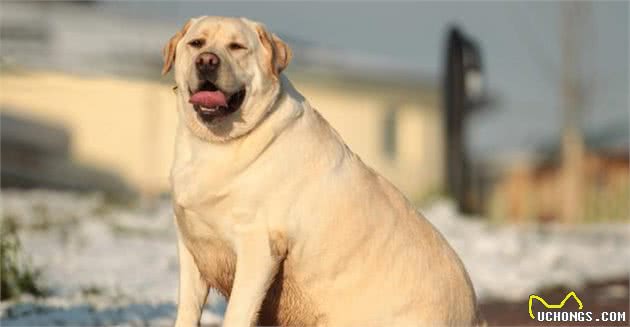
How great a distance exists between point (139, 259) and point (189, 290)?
5.49 metres

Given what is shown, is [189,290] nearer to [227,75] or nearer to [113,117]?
[227,75]

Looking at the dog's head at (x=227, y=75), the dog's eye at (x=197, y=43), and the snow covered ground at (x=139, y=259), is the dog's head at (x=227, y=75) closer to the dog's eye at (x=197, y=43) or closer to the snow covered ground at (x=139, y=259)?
the dog's eye at (x=197, y=43)

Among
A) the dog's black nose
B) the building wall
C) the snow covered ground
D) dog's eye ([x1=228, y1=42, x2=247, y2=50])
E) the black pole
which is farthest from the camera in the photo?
the building wall

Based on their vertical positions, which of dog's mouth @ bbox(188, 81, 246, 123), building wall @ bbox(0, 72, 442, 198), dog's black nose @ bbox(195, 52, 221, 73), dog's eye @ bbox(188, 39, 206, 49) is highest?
dog's eye @ bbox(188, 39, 206, 49)

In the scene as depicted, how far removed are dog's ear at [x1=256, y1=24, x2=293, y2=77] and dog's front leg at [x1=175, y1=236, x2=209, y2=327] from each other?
85 centimetres

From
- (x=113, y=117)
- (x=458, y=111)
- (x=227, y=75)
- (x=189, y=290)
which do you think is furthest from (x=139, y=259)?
(x=113, y=117)

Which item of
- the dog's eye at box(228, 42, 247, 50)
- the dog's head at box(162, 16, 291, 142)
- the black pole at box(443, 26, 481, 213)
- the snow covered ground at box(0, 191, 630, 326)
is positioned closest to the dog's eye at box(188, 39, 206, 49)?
the dog's head at box(162, 16, 291, 142)

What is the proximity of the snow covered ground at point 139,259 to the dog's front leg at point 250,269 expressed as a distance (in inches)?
86.9

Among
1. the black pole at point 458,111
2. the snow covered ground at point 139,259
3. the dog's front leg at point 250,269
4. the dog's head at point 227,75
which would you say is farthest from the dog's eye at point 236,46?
the black pole at point 458,111

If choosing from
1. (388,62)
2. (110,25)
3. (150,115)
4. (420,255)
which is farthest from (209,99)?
(388,62)

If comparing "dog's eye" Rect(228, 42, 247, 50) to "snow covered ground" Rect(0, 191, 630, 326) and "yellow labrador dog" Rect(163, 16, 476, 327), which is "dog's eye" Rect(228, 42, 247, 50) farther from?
"snow covered ground" Rect(0, 191, 630, 326)

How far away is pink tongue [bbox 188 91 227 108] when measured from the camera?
4031 mm

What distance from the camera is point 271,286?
13.9 ft

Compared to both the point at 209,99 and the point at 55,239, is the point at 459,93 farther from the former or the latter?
the point at 209,99
